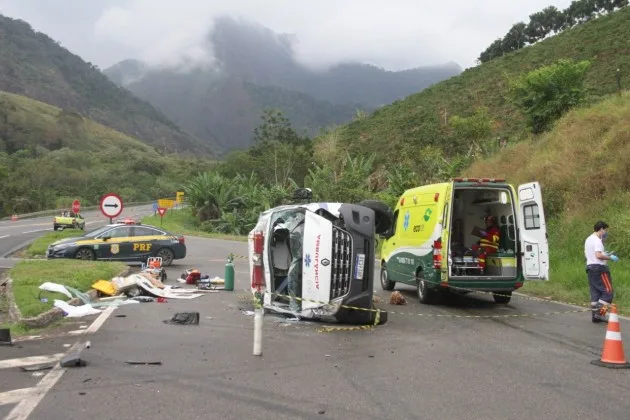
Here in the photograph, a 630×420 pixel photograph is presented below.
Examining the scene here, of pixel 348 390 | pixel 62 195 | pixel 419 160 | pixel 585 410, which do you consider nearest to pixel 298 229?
pixel 348 390

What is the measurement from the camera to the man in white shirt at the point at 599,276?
1005cm

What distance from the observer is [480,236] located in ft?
42.1

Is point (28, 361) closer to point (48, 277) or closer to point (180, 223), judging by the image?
point (48, 277)

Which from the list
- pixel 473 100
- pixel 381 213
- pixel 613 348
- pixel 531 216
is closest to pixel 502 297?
pixel 531 216

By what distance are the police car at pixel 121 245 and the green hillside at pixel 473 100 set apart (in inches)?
828

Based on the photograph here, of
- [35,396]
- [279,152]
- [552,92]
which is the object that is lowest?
[35,396]

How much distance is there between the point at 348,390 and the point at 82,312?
605 cm

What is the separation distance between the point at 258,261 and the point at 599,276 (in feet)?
18.4

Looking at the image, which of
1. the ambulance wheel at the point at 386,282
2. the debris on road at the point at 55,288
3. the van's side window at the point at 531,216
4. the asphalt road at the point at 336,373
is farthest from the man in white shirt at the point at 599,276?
the debris on road at the point at 55,288

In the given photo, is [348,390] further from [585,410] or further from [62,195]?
[62,195]

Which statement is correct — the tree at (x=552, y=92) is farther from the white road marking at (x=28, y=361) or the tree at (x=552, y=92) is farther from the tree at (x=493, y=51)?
the tree at (x=493, y=51)

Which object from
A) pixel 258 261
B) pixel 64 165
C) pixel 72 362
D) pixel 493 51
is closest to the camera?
pixel 72 362

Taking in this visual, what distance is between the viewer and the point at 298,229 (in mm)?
10289

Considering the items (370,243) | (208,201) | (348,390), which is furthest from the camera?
(208,201)
